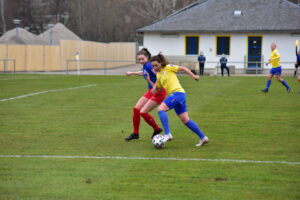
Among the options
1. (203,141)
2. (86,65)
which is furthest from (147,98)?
(86,65)

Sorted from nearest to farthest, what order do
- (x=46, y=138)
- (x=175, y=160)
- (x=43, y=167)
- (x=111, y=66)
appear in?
(x=43, y=167)
(x=175, y=160)
(x=46, y=138)
(x=111, y=66)

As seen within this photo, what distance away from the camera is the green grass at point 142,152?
7258 millimetres

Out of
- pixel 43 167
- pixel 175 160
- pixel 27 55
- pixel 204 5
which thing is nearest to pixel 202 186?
pixel 175 160

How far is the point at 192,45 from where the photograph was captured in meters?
51.5

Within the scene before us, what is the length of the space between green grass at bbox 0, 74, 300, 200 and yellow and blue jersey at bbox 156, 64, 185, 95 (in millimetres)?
1084

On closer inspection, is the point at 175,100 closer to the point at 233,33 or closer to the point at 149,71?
the point at 149,71

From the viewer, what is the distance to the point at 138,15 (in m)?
83.2

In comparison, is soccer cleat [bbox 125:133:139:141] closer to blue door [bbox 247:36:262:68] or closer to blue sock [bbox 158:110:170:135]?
blue sock [bbox 158:110:170:135]

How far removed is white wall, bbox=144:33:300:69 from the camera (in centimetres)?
4934

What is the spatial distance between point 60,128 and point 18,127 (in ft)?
3.23

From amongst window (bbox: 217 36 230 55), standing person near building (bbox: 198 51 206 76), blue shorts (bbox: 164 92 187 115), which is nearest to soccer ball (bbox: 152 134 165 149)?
blue shorts (bbox: 164 92 187 115)

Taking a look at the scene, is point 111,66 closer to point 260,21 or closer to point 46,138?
point 260,21

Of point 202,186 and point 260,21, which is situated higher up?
point 260,21

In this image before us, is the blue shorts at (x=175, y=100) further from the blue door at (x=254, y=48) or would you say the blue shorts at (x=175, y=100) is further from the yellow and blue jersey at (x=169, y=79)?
the blue door at (x=254, y=48)
